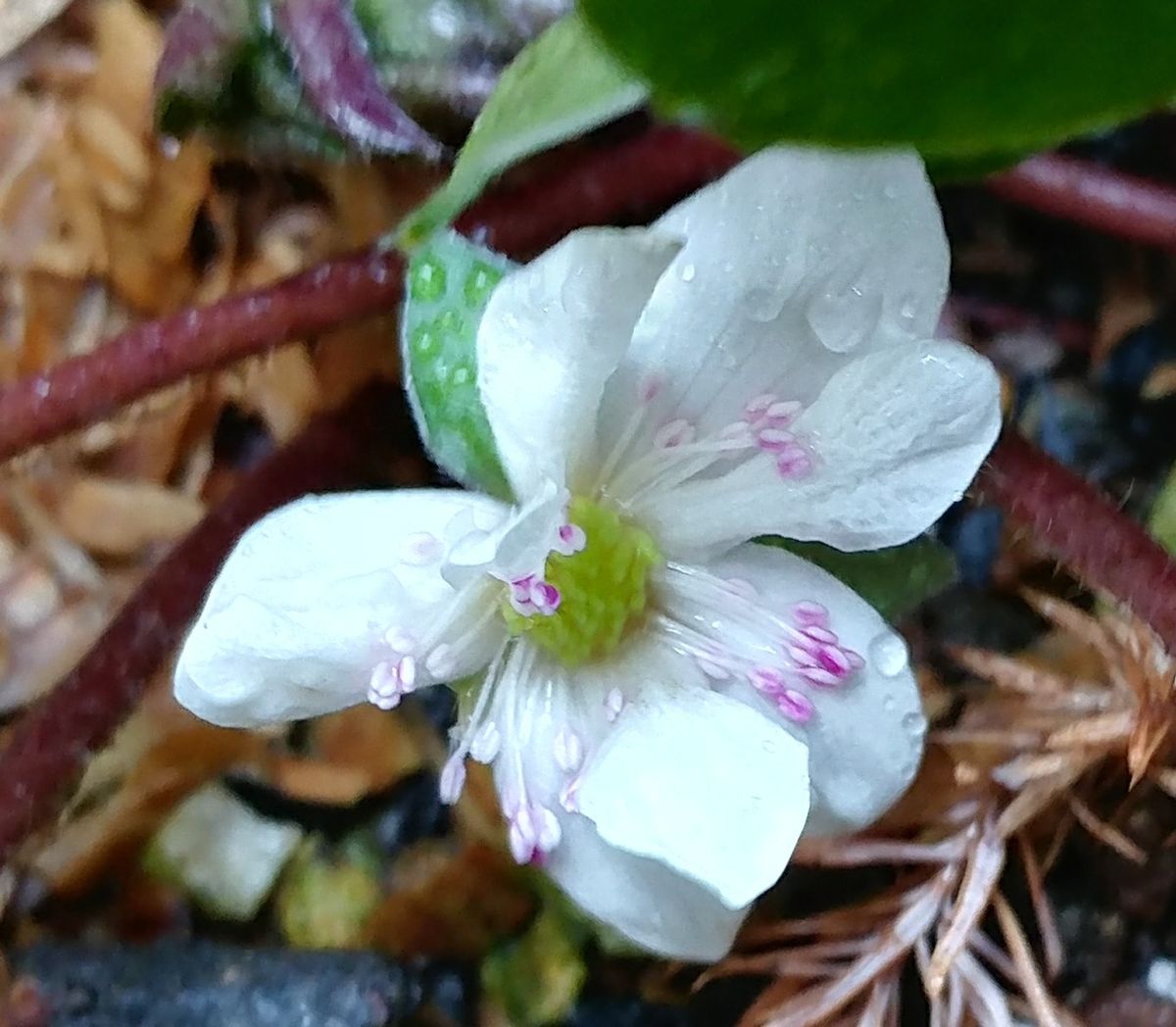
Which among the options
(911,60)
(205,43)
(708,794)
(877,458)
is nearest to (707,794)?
(708,794)

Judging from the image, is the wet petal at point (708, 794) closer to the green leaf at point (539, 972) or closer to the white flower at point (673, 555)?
the white flower at point (673, 555)

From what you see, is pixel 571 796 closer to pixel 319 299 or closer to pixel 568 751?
pixel 568 751

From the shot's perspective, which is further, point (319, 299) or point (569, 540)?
point (319, 299)

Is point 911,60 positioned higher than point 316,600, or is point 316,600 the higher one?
point 911,60

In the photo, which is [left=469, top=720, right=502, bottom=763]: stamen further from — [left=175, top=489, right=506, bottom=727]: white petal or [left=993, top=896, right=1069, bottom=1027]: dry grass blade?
[left=993, top=896, right=1069, bottom=1027]: dry grass blade

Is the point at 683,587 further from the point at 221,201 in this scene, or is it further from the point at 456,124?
the point at 221,201

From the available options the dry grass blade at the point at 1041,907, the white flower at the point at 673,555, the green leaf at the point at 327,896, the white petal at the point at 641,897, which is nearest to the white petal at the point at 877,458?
the white flower at the point at 673,555

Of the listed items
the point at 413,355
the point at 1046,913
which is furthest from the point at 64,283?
the point at 1046,913
